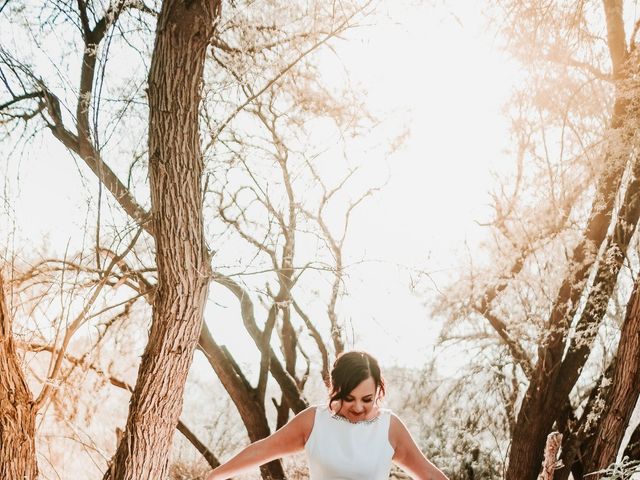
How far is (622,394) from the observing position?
6250mm

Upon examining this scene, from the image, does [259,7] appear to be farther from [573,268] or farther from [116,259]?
[573,268]

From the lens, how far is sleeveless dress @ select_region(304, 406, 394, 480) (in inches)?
109

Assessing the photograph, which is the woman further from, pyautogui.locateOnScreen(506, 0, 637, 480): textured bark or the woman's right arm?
pyautogui.locateOnScreen(506, 0, 637, 480): textured bark

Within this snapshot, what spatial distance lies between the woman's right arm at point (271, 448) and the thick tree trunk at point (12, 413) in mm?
1731

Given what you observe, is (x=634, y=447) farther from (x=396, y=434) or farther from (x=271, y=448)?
(x=271, y=448)

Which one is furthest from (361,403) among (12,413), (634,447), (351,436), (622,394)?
(634,447)

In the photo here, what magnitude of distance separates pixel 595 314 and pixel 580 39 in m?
3.15

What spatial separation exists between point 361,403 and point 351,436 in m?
0.15

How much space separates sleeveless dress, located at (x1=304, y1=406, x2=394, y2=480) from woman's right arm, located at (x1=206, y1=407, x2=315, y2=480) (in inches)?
1.6

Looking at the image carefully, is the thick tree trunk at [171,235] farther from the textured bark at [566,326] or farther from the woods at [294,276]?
the textured bark at [566,326]

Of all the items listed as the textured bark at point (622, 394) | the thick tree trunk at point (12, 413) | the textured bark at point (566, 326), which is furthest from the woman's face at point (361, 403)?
the textured bark at point (566, 326)

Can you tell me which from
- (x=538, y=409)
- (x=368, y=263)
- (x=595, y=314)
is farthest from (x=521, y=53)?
(x=538, y=409)

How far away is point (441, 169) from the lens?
31.7ft

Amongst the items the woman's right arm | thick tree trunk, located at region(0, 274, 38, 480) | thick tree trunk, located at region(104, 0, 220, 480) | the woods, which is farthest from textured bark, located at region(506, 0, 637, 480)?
thick tree trunk, located at region(0, 274, 38, 480)
